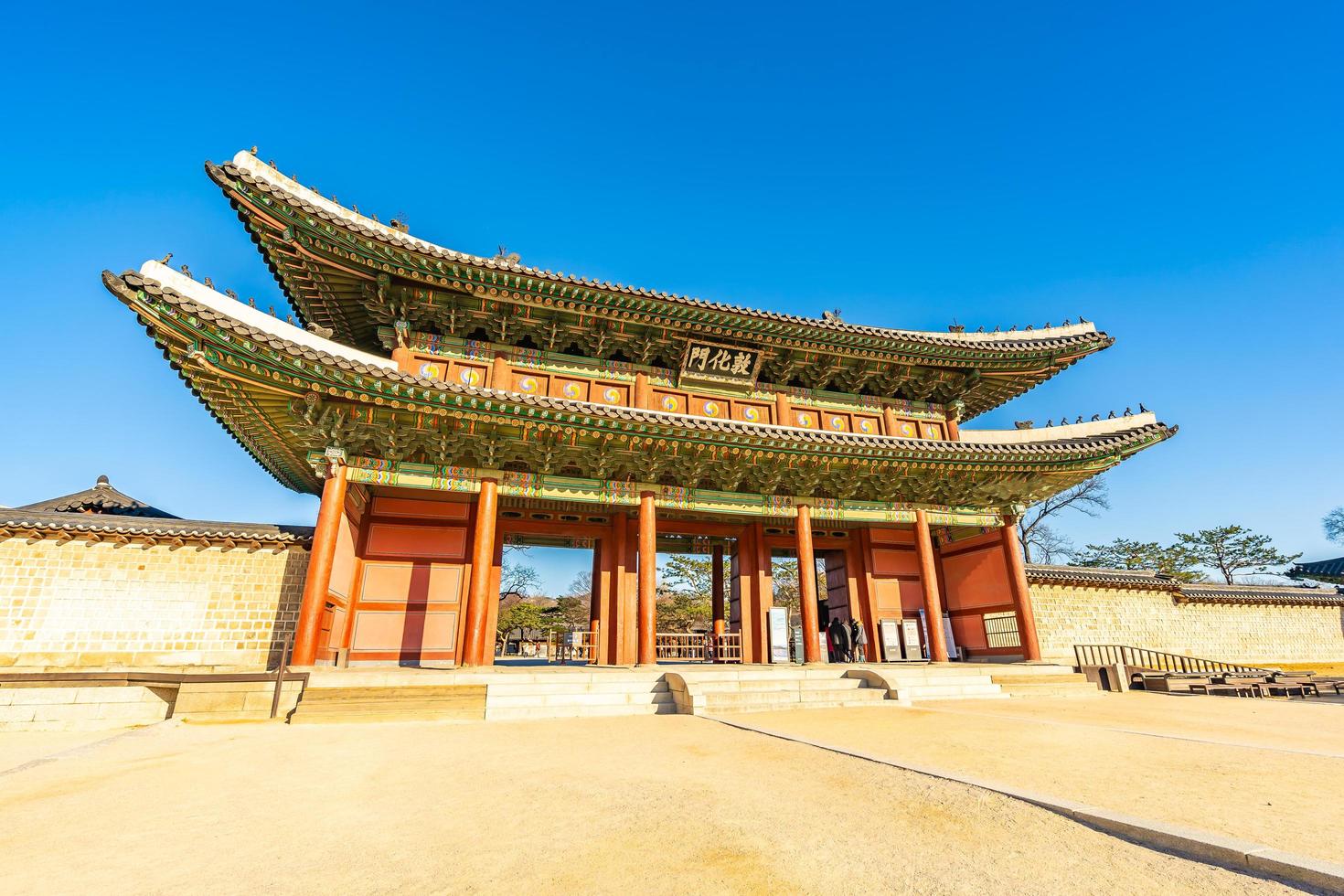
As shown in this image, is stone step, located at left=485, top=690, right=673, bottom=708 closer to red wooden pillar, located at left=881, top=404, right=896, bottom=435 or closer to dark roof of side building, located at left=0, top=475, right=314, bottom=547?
dark roof of side building, located at left=0, top=475, right=314, bottom=547

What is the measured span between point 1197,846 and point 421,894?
3.79 metres

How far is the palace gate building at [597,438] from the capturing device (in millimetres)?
10445

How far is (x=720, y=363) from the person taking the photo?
15.0m

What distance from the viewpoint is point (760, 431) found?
1256 centimetres

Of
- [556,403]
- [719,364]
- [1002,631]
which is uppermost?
[719,364]

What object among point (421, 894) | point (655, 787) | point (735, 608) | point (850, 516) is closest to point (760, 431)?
point (850, 516)

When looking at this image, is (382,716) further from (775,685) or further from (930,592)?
(930,592)

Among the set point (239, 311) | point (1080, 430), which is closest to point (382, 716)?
point (239, 311)

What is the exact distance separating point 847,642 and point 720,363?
7.95 metres

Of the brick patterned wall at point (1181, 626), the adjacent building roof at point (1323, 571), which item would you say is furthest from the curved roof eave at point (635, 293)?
the adjacent building roof at point (1323, 571)

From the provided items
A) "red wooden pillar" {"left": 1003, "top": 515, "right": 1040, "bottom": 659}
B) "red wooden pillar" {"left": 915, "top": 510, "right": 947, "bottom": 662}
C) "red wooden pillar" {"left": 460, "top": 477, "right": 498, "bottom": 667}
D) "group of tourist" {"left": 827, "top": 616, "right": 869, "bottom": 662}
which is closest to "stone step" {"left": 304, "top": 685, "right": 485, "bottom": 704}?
"red wooden pillar" {"left": 460, "top": 477, "right": 498, "bottom": 667}

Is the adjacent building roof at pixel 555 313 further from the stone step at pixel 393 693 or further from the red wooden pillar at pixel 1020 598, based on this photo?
the stone step at pixel 393 693

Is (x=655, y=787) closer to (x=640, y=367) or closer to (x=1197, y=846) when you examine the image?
(x=1197, y=846)

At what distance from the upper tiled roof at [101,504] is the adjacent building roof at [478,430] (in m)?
3.89
